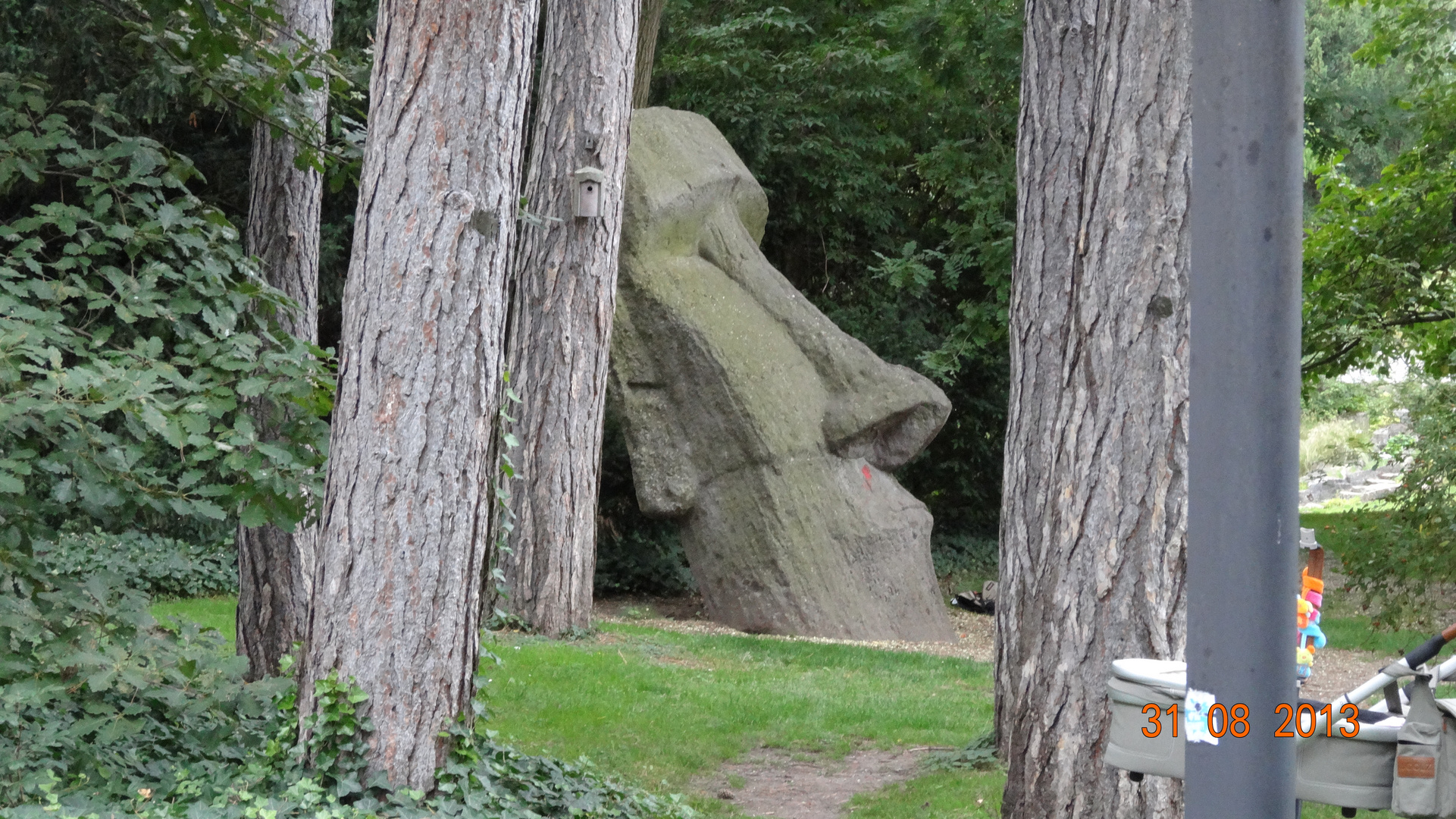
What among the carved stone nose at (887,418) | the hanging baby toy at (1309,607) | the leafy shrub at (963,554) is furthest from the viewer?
the leafy shrub at (963,554)

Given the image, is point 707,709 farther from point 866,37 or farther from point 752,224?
point 866,37

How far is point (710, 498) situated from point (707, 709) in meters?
4.37

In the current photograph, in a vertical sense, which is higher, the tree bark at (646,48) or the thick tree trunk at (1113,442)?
the tree bark at (646,48)

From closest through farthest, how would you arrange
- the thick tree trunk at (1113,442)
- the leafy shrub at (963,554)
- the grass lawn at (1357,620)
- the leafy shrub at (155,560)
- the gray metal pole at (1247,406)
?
the gray metal pole at (1247,406) < the thick tree trunk at (1113,442) < the grass lawn at (1357,620) < the leafy shrub at (155,560) < the leafy shrub at (963,554)

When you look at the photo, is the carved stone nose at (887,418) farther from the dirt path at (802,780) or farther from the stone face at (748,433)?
the dirt path at (802,780)

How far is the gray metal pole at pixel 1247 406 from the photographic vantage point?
169 centimetres

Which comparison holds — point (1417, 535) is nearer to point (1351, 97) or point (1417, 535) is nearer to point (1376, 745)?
point (1351, 97)

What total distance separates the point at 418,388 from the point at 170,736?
5.62 feet

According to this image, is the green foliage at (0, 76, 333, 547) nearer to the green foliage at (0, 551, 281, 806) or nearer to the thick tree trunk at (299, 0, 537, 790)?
the green foliage at (0, 551, 281, 806)

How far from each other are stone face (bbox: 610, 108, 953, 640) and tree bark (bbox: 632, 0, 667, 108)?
233cm

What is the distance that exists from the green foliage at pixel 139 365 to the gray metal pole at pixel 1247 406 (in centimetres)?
341

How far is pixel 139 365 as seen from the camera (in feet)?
14.4

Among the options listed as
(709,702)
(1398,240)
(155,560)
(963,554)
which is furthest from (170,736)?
(963,554)

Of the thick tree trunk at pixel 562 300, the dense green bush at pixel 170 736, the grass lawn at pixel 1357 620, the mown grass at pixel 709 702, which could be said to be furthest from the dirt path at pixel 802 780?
the grass lawn at pixel 1357 620
